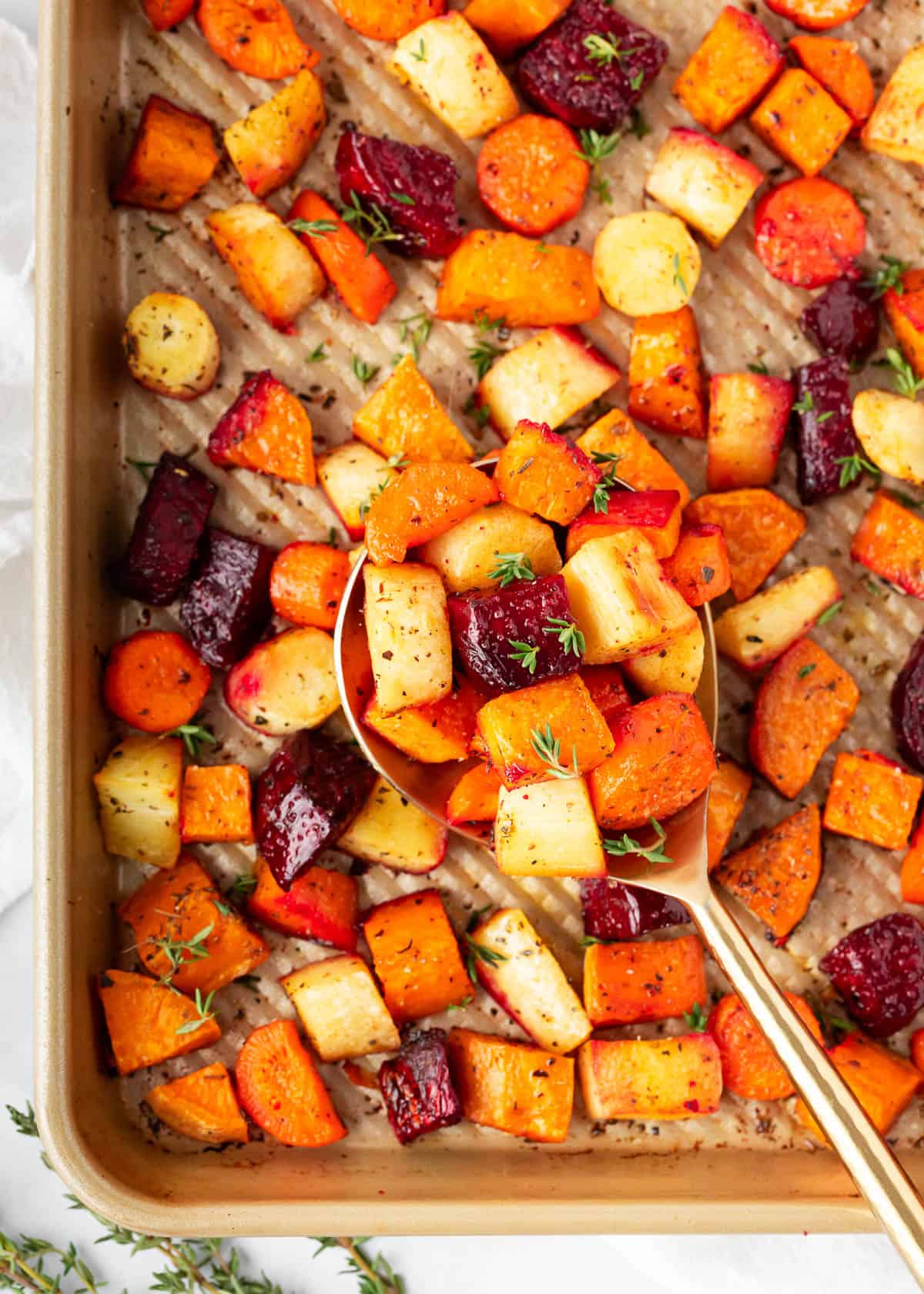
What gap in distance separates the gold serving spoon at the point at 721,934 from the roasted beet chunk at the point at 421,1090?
17.2 inches

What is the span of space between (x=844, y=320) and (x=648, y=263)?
1.41 feet

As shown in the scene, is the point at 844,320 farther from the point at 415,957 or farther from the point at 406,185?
the point at 415,957

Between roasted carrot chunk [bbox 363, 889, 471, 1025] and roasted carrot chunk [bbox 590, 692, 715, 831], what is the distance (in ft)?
1.69

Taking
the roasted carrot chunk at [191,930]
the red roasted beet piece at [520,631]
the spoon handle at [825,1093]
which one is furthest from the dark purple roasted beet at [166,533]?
the spoon handle at [825,1093]

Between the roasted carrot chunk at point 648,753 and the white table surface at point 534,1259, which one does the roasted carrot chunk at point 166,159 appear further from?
the roasted carrot chunk at point 648,753

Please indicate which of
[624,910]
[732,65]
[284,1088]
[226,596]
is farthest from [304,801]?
[732,65]

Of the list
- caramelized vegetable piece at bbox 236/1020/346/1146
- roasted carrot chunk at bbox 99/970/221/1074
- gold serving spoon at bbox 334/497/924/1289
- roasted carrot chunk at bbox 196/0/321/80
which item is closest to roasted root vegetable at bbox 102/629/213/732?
gold serving spoon at bbox 334/497/924/1289

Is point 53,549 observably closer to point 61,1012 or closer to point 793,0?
point 61,1012

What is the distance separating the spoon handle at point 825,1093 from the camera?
1.97m

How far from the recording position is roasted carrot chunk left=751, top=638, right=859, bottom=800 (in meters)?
2.52

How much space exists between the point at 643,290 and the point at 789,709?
899mm

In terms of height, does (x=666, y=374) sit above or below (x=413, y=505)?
above

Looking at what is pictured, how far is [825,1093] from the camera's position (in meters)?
2.05

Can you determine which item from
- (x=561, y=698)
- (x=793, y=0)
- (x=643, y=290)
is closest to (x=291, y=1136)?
(x=561, y=698)
